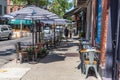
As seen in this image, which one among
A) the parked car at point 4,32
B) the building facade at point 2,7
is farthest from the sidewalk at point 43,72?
the building facade at point 2,7

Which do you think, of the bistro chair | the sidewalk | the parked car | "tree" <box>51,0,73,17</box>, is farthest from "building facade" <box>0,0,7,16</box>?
the bistro chair

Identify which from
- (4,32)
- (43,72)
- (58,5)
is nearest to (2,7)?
(58,5)

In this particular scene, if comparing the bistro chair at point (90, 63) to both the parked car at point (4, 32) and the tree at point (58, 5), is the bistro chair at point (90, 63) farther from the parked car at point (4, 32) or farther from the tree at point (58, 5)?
the tree at point (58, 5)

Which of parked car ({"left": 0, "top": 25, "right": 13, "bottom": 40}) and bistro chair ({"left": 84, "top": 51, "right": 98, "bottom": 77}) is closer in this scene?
bistro chair ({"left": 84, "top": 51, "right": 98, "bottom": 77})

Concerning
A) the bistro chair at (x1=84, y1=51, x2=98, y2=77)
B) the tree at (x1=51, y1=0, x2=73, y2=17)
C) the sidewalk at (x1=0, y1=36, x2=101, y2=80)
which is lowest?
the sidewalk at (x1=0, y1=36, x2=101, y2=80)

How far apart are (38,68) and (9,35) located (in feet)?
98.5

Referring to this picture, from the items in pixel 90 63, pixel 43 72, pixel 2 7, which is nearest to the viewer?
pixel 90 63

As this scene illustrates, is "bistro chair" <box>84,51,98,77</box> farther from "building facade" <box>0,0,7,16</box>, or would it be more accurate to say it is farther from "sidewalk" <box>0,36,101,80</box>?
"building facade" <box>0,0,7,16</box>

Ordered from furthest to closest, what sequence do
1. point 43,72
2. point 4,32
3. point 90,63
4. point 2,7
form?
point 2,7 < point 4,32 < point 43,72 < point 90,63

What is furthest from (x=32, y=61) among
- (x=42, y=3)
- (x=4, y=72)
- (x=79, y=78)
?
(x=42, y=3)

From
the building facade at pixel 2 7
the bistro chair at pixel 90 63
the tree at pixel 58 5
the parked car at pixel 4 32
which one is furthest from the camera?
the building facade at pixel 2 7

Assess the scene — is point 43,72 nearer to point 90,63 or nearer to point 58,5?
point 90,63

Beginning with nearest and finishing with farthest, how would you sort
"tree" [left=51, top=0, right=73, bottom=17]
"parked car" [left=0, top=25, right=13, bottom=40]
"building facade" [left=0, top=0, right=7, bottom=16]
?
"parked car" [left=0, top=25, right=13, bottom=40] → "tree" [left=51, top=0, right=73, bottom=17] → "building facade" [left=0, top=0, right=7, bottom=16]

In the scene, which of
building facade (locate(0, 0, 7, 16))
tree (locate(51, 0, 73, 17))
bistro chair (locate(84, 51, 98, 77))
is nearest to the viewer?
bistro chair (locate(84, 51, 98, 77))
